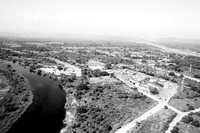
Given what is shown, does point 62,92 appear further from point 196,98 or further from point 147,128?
point 196,98

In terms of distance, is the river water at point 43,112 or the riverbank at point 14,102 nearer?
the river water at point 43,112

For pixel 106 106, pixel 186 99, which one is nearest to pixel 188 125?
pixel 186 99

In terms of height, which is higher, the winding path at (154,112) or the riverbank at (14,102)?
the riverbank at (14,102)

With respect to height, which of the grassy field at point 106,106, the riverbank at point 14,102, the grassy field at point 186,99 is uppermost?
the riverbank at point 14,102

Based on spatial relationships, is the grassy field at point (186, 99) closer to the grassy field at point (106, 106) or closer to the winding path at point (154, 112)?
the winding path at point (154, 112)

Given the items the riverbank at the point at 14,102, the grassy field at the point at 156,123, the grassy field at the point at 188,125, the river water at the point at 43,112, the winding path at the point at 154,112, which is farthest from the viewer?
the riverbank at the point at 14,102

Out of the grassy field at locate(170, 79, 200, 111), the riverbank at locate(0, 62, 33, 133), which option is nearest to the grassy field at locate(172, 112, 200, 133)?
the grassy field at locate(170, 79, 200, 111)

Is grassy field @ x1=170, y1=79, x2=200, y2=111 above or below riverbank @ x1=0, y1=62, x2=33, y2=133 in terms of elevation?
below

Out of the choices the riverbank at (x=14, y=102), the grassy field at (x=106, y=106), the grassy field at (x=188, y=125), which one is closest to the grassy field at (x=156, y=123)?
the grassy field at (x=188, y=125)

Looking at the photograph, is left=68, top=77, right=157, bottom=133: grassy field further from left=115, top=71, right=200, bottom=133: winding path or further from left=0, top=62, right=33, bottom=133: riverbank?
left=0, top=62, right=33, bottom=133: riverbank
